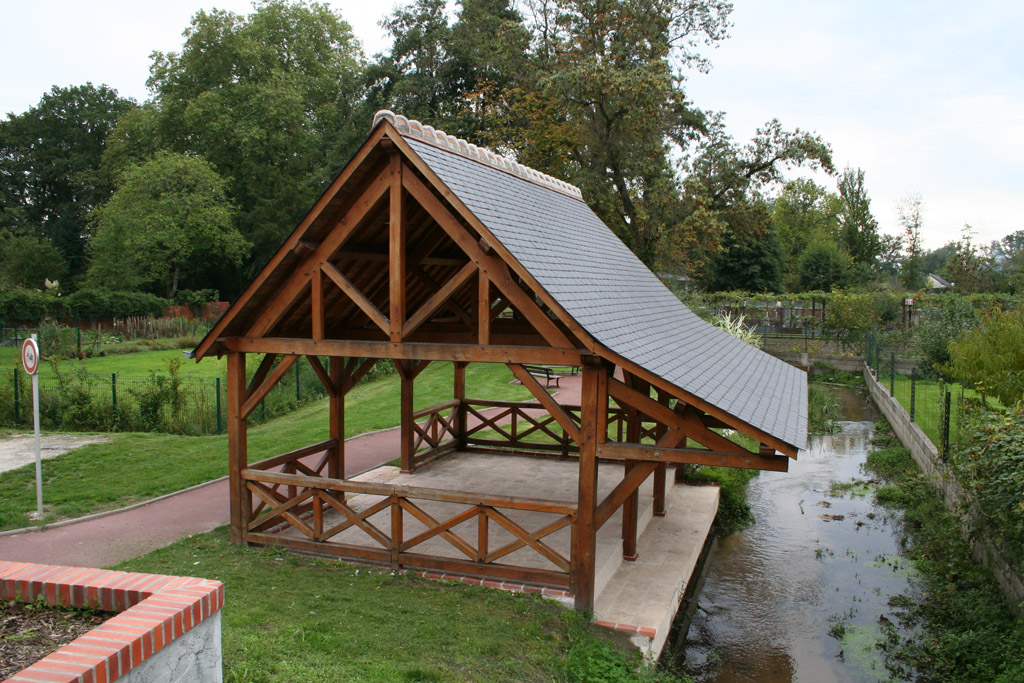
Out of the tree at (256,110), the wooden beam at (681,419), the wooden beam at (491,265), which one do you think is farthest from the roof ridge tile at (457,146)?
the tree at (256,110)

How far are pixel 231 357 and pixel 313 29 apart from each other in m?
45.1

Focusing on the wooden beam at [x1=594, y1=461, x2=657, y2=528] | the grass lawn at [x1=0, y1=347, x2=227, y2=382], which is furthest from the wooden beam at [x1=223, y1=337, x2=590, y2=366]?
the grass lawn at [x1=0, y1=347, x2=227, y2=382]

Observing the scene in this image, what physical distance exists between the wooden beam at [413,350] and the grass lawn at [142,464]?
4262mm

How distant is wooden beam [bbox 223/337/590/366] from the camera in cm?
716

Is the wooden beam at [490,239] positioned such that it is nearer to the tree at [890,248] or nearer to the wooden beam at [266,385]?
the wooden beam at [266,385]

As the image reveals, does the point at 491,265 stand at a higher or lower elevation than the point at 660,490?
higher

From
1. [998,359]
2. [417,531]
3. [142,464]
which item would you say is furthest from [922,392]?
[142,464]

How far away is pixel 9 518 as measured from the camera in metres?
9.67

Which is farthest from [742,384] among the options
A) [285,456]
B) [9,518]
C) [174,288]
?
[174,288]

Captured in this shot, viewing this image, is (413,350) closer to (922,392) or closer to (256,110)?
(922,392)

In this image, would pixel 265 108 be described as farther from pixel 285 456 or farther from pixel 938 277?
pixel 938 277

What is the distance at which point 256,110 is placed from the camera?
135 feet

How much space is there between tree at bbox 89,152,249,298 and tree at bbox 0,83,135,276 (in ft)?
46.2

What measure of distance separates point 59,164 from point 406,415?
5355 centimetres
